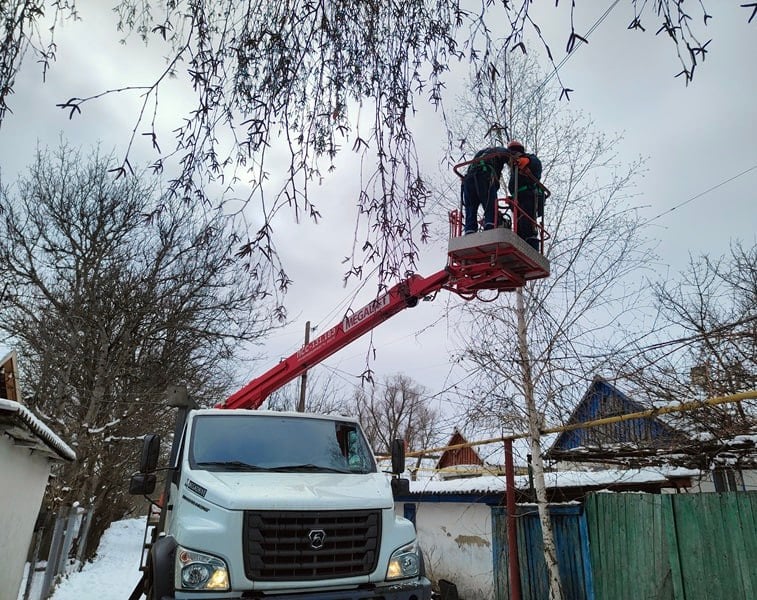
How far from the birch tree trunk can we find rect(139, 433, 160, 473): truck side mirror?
4.67m

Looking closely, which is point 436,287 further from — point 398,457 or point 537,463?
point 537,463

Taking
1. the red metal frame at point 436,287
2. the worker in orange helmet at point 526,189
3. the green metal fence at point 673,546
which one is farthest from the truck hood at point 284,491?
the worker in orange helmet at point 526,189

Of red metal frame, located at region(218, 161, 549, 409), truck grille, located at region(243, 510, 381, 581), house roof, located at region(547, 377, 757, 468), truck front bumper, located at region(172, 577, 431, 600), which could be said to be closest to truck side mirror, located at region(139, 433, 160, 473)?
truck grille, located at region(243, 510, 381, 581)

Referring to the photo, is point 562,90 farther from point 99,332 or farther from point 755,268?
point 99,332

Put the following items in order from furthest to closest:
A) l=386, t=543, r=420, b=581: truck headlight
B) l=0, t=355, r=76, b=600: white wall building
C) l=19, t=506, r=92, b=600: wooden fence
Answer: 1. l=19, t=506, r=92, b=600: wooden fence
2. l=0, t=355, r=76, b=600: white wall building
3. l=386, t=543, r=420, b=581: truck headlight

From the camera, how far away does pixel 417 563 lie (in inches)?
189

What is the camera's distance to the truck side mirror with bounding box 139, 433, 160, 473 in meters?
5.62

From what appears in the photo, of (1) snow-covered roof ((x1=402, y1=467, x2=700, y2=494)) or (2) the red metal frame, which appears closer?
(2) the red metal frame

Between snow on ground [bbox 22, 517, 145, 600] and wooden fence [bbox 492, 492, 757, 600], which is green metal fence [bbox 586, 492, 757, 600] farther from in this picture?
snow on ground [bbox 22, 517, 145, 600]

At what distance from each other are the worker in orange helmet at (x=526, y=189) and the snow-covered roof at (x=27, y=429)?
6.96 metres

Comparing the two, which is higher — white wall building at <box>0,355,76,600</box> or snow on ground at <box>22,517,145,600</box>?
white wall building at <box>0,355,76,600</box>

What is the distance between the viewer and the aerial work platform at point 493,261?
6.12 m

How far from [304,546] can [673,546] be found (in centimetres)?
430

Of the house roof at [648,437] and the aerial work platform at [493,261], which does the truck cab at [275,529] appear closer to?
the aerial work platform at [493,261]
